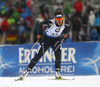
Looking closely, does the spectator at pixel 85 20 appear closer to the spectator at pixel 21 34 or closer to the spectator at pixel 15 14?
the spectator at pixel 21 34

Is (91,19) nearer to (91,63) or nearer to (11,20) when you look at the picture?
(91,63)

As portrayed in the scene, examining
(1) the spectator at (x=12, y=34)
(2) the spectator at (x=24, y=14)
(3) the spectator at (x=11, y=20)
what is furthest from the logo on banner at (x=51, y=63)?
(2) the spectator at (x=24, y=14)

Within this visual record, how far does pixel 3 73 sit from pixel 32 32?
3.68m

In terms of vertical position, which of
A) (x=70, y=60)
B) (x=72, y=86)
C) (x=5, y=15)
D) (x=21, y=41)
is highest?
(x=5, y=15)

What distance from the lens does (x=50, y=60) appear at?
8531 millimetres

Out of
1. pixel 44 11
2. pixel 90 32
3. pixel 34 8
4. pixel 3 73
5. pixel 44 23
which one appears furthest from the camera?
pixel 34 8

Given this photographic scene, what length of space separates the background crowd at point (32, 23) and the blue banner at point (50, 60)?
2549mm

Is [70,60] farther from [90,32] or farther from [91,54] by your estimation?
[90,32]

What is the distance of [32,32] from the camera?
1180cm

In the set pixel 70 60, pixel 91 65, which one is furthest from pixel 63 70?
pixel 91 65

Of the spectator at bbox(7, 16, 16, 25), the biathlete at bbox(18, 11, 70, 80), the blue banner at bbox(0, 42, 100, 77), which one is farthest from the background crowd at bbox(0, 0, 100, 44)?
the biathlete at bbox(18, 11, 70, 80)

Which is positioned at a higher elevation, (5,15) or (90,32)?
(5,15)

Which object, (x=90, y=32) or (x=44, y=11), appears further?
(x=44, y=11)

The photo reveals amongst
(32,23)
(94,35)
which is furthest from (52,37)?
(32,23)
